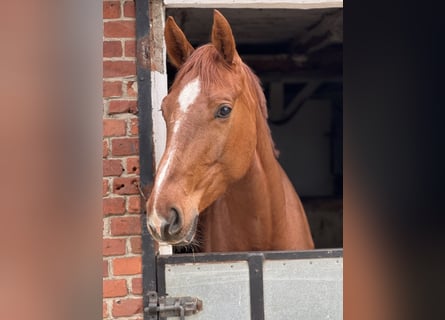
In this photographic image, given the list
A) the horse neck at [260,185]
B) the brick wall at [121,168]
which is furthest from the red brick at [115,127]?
the horse neck at [260,185]

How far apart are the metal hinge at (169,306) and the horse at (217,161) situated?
12.2 inches

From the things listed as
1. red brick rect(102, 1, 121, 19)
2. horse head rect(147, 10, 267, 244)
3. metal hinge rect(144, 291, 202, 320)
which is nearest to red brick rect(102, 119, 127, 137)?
horse head rect(147, 10, 267, 244)

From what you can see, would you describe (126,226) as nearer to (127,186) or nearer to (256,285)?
(127,186)

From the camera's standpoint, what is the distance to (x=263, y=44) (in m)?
3.94

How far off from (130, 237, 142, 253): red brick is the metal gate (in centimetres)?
2

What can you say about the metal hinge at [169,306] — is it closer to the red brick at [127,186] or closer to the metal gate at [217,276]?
the metal gate at [217,276]

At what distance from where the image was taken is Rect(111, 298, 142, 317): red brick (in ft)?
5.98

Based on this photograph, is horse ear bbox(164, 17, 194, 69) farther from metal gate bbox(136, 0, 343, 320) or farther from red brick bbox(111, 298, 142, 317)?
red brick bbox(111, 298, 142, 317)

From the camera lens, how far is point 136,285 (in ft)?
6.01

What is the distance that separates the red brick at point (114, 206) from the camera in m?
1.81

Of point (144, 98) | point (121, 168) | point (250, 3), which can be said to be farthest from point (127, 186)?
point (250, 3)
